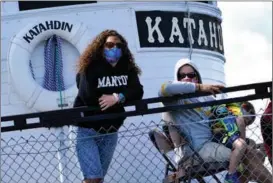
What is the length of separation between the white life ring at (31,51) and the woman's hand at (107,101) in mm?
4544

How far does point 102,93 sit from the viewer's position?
745 centimetres

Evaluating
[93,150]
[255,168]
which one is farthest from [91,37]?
[255,168]

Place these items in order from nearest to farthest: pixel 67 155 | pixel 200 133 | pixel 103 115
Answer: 1. pixel 103 115
2. pixel 200 133
3. pixel 67 155

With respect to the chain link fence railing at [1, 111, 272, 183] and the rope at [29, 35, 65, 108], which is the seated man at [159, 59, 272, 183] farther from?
the rope at [29, 35, 65, 108]

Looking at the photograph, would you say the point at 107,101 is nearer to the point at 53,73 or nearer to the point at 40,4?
the point at 53,73

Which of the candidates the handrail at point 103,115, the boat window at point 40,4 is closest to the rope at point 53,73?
the boat window at point 40,4

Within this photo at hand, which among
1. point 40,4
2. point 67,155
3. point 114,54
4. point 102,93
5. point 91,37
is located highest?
point 40,4

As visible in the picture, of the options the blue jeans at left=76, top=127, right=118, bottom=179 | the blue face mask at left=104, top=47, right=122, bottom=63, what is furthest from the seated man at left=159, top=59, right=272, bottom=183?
the blue jeans at left=76, top=127, right=118, bottom=179

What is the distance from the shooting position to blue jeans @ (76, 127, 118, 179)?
291 inches

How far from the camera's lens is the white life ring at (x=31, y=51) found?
39.1 feet

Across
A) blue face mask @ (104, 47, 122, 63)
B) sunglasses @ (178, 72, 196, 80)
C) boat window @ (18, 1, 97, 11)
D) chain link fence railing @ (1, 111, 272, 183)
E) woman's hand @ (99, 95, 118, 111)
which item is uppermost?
boat window @ (18, 1, 97, 11)

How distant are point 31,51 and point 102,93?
472 centimetres

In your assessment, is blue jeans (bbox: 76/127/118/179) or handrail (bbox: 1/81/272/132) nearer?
handrail (bbox: 1/81/272/132)

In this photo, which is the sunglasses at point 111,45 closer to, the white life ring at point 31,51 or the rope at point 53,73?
the white life ring at point 31,51
